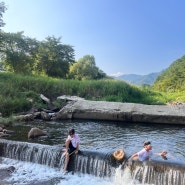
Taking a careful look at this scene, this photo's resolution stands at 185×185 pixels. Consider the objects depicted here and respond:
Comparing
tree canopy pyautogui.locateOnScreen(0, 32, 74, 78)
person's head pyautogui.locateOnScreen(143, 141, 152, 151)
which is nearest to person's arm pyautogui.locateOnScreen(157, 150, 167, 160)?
person's head pyautogui.locateOnScreen(143, 141, 152, 151)

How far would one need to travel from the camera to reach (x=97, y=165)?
10.5m

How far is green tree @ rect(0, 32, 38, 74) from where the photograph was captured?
44906mm

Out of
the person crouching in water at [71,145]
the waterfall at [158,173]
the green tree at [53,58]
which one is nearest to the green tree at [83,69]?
the green tree at [53,58]

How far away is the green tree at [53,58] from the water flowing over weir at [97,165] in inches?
1493

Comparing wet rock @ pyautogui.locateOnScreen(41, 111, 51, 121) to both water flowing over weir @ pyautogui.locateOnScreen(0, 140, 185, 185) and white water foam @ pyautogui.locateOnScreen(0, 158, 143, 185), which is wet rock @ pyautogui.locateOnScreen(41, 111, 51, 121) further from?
white water foam @ pyautogui.locateOnScreen(0, 158, 143, 185)

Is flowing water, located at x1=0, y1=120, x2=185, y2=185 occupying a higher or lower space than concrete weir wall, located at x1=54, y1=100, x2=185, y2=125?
lower

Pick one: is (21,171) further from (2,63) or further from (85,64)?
(85,64)

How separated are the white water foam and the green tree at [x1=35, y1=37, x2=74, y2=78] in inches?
1551

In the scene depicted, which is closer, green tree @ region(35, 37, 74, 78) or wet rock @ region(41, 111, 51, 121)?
wet rock @ region(41, 111, 51, 121)

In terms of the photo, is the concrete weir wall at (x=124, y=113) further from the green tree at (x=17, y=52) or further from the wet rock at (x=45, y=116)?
the green tree at (x=17, y=52)

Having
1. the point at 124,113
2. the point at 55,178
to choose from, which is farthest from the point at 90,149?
the point at 124,113

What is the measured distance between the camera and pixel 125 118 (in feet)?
62.1

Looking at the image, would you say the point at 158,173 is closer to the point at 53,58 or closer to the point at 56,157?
the point at 56,157

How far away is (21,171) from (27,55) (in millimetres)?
39143
